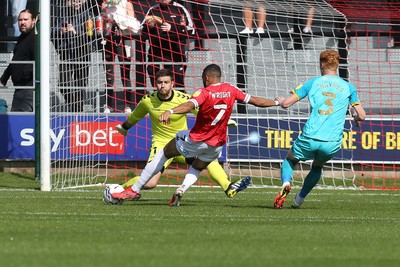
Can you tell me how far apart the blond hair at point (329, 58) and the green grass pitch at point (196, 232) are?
165 cm

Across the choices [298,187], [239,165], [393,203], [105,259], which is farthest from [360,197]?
[105,259]

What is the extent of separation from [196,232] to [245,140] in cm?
949

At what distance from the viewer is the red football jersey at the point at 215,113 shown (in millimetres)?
12509

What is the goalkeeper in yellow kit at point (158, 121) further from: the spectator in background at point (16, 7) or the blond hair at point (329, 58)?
the spectator in background at point (16, 7)

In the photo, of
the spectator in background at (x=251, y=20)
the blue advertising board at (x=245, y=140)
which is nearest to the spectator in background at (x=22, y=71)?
the blue advertising board at (x=245, y=140)

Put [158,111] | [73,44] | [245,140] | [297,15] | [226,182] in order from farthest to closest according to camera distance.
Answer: [297,15] → [245,140] → [73,44] → [158,111] → [226,182]

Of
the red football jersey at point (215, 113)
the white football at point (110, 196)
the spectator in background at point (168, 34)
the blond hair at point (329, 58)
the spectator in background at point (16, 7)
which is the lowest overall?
the white football at point (110, 196)

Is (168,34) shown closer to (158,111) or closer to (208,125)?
(158,111)

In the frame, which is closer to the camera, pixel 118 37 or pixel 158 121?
pixel 158 121

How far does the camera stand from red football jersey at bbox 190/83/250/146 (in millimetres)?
12509

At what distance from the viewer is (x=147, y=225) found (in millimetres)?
9734

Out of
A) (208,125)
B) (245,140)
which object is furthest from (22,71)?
(208,125)

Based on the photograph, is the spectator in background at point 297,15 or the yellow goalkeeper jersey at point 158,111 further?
the spectator in background at point 297,15

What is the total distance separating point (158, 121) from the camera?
46.5 ft
